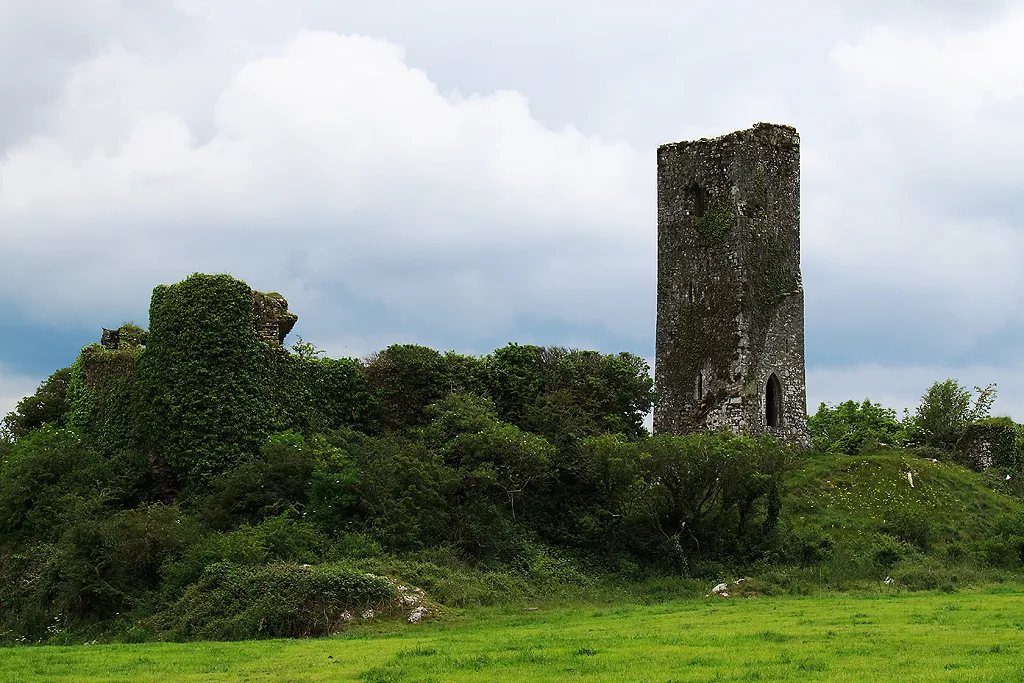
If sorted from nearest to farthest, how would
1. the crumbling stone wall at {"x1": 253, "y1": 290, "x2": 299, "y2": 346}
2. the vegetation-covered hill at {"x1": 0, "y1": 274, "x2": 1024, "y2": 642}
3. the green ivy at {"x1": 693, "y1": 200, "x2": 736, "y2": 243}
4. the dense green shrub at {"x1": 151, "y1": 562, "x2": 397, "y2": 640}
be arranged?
the dense green shrub at {"x1": 151, "y1": 562, "x2": 397, "y2": 640} → the vegetation-covered hill at {"x1": 0, "y1": 274, "x2": 1024, "y2": 642} → the crumbling stone wall at {"x1": 253, "y1": 290, "x2": 299, "y2": 346} → the green ivy at {"x1": 693, "y1": 200, "x2": 736, "y2": 243}

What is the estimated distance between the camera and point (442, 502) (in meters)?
29.1

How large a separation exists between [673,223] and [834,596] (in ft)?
52.6

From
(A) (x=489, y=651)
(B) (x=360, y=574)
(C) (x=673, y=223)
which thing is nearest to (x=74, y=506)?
(B) (x=360, y=574)

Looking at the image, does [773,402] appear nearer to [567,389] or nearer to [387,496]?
[567,389]

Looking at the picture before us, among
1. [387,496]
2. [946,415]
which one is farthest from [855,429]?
[387,496]

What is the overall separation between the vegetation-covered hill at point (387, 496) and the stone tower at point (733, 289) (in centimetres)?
262

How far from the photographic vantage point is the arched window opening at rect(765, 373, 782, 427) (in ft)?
123

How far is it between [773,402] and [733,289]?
156 inches

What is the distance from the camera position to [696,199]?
3838 centimetres

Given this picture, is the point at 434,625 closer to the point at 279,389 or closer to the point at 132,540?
the point at 132,540

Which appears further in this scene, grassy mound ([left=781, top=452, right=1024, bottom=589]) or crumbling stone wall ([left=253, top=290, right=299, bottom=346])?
crumbling stone wall ([left=253, top=290, right=299, bottom=346])

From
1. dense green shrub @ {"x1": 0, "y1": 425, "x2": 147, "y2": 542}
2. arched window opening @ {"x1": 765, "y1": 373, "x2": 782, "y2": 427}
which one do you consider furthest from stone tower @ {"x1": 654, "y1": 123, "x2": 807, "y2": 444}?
dense green shrub @ {"x1": 0, "y1": 425, "x2": 147, "y2": 542}

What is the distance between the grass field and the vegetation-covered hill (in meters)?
3.04

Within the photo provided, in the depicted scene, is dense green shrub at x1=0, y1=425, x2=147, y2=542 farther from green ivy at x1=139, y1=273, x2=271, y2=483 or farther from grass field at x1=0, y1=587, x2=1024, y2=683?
grass field at x1=0, y1=587, x2=1024, y2=683
